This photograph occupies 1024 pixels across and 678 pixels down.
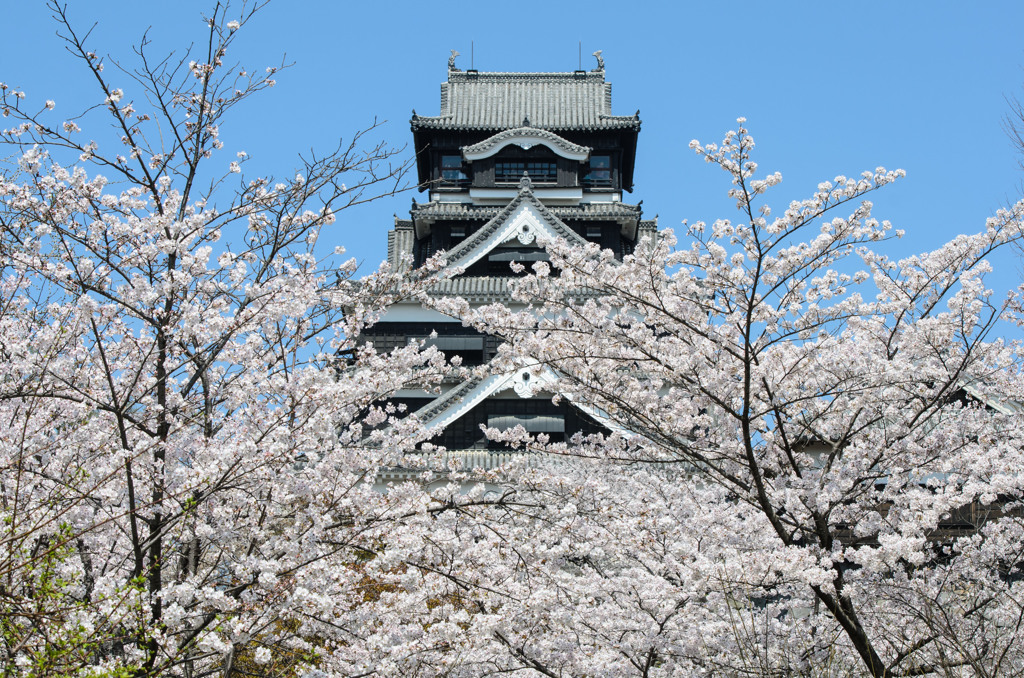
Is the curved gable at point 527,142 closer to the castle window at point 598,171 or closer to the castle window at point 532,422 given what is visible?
the castle window at point 598,171

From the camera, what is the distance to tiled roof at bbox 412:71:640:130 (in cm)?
2838

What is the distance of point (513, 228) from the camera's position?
23.6 m

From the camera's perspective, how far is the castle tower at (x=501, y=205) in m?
19.9

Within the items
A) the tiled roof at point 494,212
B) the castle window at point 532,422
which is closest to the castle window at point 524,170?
the tiled roof at point 494,212

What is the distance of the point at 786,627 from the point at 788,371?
2.27m

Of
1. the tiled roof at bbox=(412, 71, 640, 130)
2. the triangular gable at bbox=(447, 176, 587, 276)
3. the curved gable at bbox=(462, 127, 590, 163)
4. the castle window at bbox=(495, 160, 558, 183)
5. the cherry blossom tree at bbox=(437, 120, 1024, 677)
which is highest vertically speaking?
the tiled roof at bbox=(412, 71, 640, 130)

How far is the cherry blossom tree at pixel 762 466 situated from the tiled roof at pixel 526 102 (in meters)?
20.0

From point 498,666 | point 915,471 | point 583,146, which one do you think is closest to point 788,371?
point 915,471

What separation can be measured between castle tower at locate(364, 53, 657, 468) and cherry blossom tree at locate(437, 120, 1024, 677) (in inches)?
400

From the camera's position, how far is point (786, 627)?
26.7ft

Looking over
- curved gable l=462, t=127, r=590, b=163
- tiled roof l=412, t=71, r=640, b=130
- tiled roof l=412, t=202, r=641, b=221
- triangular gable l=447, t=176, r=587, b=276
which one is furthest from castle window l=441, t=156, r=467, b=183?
triangular gable l=447, t=176, r=587, b=276

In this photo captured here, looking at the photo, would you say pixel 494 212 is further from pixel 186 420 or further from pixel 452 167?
pixel 186 420

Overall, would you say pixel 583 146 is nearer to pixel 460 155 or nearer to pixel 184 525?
pixel 460 155

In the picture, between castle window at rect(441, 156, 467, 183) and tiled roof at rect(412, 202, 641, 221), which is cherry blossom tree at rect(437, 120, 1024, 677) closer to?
tiled roof at rect(412, 202, 641, 221)
